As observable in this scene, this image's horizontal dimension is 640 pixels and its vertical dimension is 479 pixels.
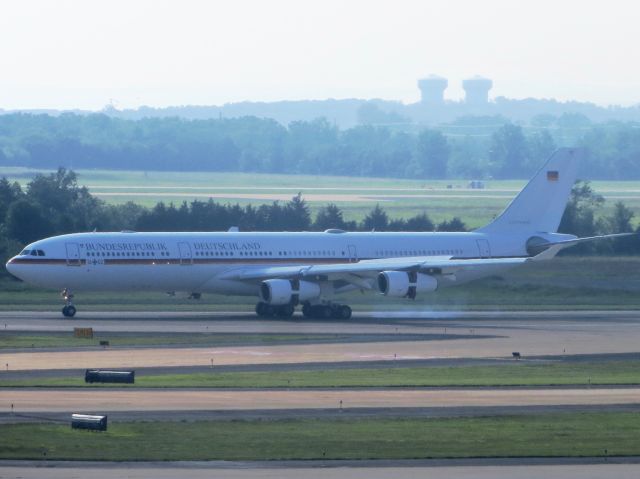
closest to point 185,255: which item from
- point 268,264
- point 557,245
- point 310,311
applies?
point 268,264

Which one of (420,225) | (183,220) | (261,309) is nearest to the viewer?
(261,309)

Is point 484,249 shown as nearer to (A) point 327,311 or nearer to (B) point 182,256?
(A) point 327,311

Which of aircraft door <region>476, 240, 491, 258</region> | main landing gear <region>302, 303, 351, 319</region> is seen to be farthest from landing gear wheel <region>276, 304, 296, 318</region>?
aircraft door <region>476, 240, 491, 258</region>

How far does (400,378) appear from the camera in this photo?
43688 millimetres

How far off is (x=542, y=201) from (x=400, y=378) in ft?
115

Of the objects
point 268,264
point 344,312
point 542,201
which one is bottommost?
point 344,312

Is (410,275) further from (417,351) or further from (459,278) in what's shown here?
(417,351)

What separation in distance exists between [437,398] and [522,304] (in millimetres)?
39342

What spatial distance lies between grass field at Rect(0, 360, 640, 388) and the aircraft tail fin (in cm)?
2879

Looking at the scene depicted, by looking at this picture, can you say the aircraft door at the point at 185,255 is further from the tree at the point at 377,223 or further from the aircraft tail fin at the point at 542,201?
the tree at the point at 377,223

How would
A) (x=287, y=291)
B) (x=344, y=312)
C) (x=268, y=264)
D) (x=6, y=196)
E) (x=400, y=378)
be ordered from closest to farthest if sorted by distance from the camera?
(x=400, y=378) → (x=287, y=291) → (x=344, y=312) → (x=268, y=264) → (x=6, y=196)

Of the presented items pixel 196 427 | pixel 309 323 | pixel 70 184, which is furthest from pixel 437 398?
pixel 70 184

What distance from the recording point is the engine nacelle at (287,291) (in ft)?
218

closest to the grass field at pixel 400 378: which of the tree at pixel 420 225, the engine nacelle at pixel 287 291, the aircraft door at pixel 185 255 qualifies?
the engine nacelle at pixel 287 291
